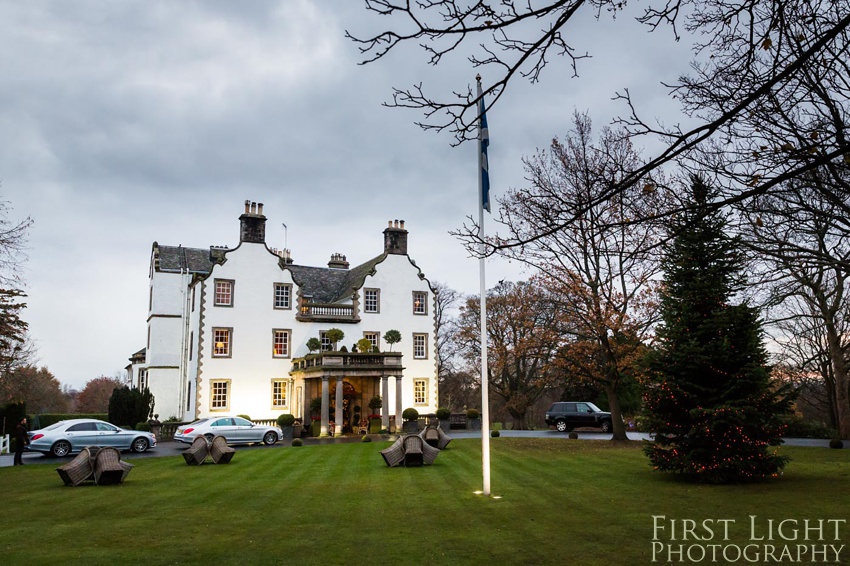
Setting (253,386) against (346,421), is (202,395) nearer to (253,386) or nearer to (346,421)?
(253,386)

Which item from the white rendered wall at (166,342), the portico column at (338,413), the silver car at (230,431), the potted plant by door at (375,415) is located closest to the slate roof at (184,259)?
the white rendered wall at (166,342)

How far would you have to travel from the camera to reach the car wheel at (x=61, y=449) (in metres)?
24.4

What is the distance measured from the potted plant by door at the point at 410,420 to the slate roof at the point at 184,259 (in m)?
15.3

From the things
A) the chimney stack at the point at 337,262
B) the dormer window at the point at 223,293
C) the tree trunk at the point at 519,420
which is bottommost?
the tree trunk at the point at 519,420

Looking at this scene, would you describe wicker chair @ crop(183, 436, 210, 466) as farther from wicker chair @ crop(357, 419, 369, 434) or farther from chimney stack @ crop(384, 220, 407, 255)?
chimney stack @ crop(384, 220, 407, 255)

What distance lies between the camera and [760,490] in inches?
534

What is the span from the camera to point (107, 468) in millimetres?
15664

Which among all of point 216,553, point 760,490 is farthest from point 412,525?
point 760,490

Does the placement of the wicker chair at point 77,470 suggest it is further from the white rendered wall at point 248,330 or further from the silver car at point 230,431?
the white rendered wall at point 248,330

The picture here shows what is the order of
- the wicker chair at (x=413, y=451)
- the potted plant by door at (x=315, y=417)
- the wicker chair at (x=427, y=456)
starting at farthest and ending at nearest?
the potted plant by door at (x=315, y=417), the wicker chair at (x=427, y=456), the wicker chair at (x=413, y=451)

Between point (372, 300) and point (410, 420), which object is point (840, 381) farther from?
point (372, 300)

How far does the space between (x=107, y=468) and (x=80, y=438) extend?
1112 centimetres

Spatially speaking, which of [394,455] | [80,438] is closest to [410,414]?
[80,438]

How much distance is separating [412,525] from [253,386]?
2927cm
